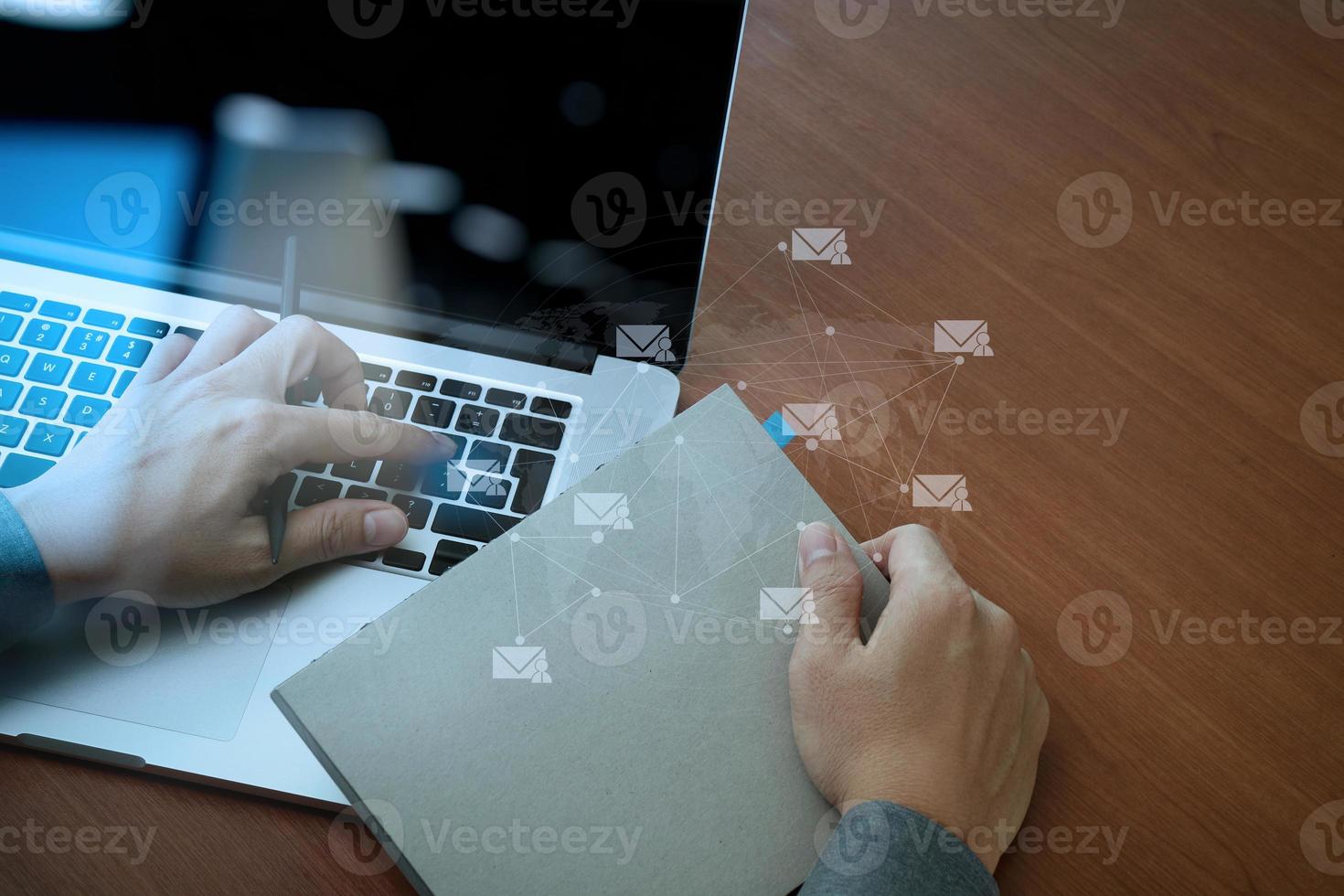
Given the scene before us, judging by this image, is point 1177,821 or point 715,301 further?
point 715,301

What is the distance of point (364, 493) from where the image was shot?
0.64m

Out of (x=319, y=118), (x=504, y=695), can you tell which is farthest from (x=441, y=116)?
(x=504, y=695)

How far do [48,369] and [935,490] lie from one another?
639mm

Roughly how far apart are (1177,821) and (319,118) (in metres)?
0.73

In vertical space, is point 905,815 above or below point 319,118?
below

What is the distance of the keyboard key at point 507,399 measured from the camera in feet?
2.17

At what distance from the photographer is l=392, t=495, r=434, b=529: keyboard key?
2.06 ft

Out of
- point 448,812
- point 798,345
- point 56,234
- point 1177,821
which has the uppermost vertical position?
point 56,234

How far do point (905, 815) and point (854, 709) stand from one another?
0.06m

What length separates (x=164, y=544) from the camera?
23.9 inches

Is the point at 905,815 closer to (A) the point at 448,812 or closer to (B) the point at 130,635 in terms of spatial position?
(A) the point at 448,812
